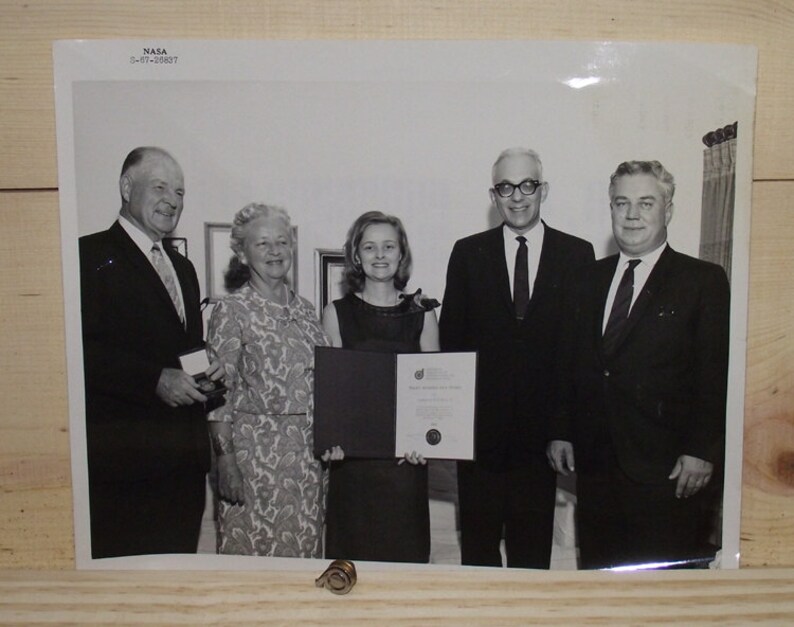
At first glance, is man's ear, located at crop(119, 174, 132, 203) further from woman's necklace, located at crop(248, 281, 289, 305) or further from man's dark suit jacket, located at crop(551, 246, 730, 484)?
man's dark suit jacket, located at crop(551, 246, 730, 484)

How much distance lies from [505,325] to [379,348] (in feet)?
0.47

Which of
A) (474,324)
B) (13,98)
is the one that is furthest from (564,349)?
(13,98)

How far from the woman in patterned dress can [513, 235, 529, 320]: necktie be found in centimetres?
22

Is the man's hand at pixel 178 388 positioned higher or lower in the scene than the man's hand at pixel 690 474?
higher

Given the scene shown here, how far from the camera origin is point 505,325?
763 mm

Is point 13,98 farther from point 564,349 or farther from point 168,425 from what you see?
point 564,349

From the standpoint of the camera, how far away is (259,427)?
2.53ft

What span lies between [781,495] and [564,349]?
1.03 feet

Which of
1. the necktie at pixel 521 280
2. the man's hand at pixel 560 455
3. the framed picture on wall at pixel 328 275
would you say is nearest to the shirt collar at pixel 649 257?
the necktie at pixel 521 280

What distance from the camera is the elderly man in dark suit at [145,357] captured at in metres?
0.76

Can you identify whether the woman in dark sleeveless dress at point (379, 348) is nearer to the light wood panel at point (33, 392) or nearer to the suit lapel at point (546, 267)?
the suit lapel at point (546, 267)

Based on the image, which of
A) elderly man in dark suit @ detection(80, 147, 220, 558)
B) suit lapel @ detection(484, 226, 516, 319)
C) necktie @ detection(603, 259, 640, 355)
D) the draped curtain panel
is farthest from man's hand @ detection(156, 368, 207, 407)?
the draped curtain panel

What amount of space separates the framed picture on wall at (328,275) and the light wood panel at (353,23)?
0.78 ft

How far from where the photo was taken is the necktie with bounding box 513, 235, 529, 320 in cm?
76
